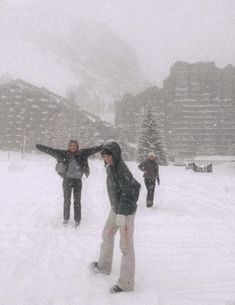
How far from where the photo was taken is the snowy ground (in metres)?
5.14

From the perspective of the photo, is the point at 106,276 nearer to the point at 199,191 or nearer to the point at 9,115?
the point at 199,191

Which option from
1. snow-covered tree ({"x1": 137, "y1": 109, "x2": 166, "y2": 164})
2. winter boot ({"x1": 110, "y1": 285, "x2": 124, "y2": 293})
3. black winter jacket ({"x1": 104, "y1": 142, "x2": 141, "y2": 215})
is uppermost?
snow-covered tree ({"x1": 137, "y1": 109, "x2": 166, "y2": 164})

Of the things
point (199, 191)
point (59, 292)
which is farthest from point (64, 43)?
point (59, 292)

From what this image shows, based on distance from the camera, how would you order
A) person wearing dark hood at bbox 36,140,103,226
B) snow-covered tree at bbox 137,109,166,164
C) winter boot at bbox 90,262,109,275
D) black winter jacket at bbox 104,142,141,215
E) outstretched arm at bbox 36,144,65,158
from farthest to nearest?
1. snow-covered tree at bbox 137,109,166,164
2. person wearing dark hood at bbox 36,140,103,226
3. outstretched arm at bbox 36,144,65,158
4. winter boot at bbox 90,262,109,275
5. black winter jacket at bbox 104,142,141,215

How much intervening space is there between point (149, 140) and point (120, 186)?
3949 centimetres

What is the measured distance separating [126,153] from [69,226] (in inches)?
1815

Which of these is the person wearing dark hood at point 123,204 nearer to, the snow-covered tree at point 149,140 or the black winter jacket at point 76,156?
the black winter jacket at point 76,156

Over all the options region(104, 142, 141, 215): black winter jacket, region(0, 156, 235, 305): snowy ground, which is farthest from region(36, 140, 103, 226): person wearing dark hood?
region(104, 142, 141, 215): black winter jacket

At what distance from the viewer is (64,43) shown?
603ft

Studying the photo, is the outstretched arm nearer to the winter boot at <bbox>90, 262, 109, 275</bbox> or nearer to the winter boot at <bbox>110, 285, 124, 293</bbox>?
the winter boot at <bbox>90, 262, 109, 275</bbox>

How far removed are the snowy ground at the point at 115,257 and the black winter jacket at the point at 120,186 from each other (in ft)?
3.36

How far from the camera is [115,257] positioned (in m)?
6.84

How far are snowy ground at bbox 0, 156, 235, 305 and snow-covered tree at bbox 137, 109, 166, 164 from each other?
1253 inches

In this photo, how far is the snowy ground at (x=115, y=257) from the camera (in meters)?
5.14
